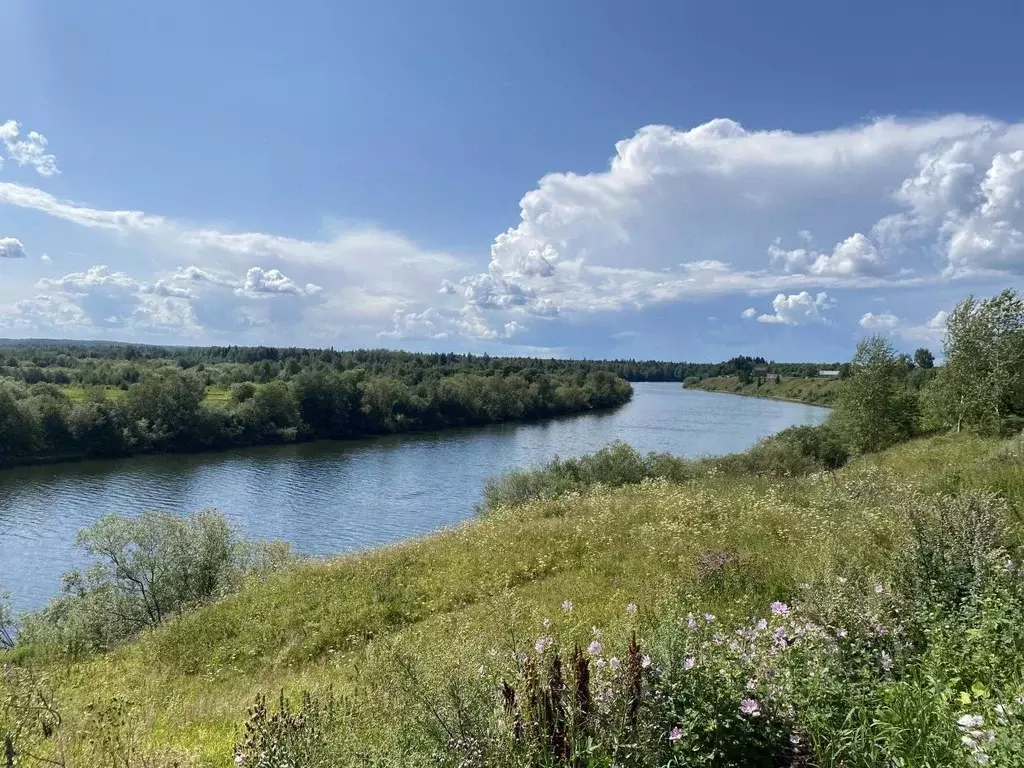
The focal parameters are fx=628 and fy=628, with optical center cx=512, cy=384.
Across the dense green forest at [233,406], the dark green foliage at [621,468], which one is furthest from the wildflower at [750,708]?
the dense green forest at [233,406]

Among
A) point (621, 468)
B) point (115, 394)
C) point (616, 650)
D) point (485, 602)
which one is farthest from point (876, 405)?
point (115, 394)

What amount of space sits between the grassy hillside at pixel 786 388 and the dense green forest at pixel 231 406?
4019 cm

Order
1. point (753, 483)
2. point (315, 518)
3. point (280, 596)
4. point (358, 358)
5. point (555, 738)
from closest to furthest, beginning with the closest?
point (555, 738)
point (280, 596)
point (753, 483)
point (315, 518)
point (358, 358)

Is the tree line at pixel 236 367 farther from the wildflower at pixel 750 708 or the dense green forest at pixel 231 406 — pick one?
the wildflower at pixel 750 708

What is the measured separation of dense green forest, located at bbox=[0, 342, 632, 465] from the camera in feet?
176

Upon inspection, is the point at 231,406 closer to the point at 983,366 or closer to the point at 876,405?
the point at 876,405

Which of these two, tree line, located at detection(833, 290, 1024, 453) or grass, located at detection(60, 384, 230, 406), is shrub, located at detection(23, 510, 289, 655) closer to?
tree line, located at detection(833, 290, 1024, 453)

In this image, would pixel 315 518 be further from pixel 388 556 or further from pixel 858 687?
pixel 858 687

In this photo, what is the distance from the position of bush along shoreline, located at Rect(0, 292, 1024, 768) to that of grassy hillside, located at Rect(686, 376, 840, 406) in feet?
349

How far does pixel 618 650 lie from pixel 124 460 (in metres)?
60.5

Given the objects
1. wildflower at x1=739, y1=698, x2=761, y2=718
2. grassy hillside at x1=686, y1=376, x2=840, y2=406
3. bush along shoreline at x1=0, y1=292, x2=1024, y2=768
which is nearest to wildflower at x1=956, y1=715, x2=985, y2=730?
bush along shoreline at x1=0, y1=292, x2=1024, y2=768

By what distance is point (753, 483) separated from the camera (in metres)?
14.1

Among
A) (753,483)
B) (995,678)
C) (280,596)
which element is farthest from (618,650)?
(753,483)

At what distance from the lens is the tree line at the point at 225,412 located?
174 feet
